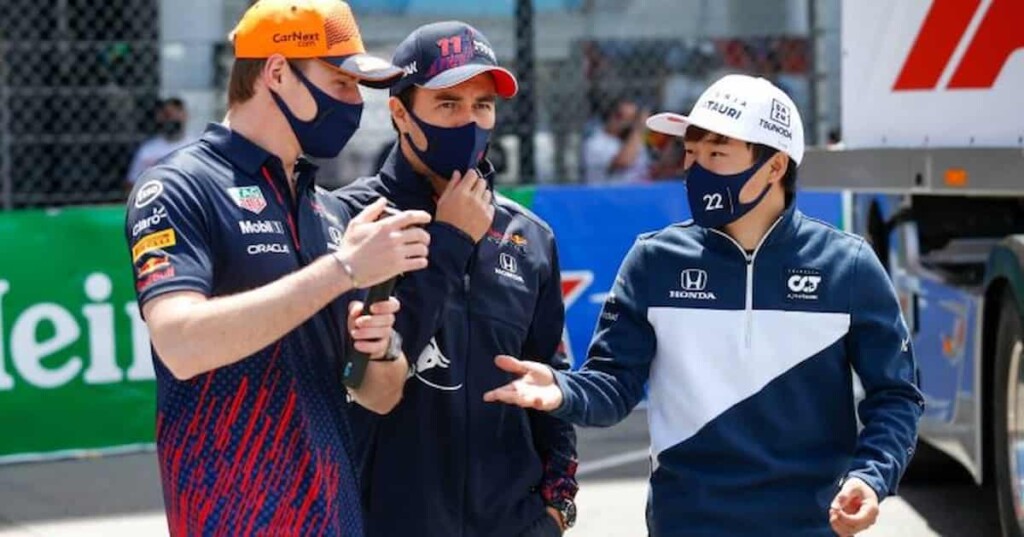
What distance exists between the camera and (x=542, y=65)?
13.2m

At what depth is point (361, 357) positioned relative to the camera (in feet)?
11.2

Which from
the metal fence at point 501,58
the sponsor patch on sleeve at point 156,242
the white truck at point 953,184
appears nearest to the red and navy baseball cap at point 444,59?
the sponsor patch on sleeve at point 156,242

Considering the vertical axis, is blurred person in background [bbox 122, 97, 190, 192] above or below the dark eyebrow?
below

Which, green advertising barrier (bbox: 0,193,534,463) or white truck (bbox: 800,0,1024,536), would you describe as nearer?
white truck (bbox: 800,0,1024,536)

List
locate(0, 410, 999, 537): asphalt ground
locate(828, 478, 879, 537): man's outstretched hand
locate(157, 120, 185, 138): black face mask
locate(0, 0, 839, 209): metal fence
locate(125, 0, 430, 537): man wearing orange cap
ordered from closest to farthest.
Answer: locate(125, 0, 430, 537): man wearing orange cap
locate(828, 478, 879, 537): man's outstretched hand
locate(0, 410, 999, 537): asphalt ground
locate(0, 0, 839, 209): metal fence
locate(157, 120, 185, 138): black face mask

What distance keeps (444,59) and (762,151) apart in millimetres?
689

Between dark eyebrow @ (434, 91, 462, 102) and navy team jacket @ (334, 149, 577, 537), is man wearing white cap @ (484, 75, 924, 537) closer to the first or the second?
navy team jacket @ (334, 149, 577, 537)

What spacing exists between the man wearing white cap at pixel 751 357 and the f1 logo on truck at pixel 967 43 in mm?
2970

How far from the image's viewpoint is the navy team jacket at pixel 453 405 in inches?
148

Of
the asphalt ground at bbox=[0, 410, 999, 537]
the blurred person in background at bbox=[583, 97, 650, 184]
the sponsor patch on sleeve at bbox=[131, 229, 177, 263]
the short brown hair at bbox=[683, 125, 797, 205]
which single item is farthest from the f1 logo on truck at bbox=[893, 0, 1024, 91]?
the blurred person in background at bbox=[583, 97, 650, 184]

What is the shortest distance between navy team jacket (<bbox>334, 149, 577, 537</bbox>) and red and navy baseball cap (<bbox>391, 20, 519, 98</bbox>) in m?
0.20

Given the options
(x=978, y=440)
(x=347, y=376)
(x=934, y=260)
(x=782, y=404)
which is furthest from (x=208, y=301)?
(x=934, y=260)

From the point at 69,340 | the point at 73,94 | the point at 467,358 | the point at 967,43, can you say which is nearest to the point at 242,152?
the point at 467,358

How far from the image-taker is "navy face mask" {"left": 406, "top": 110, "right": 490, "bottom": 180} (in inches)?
151
